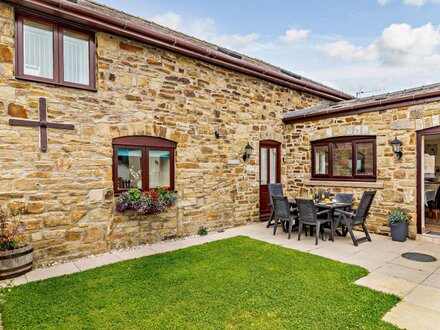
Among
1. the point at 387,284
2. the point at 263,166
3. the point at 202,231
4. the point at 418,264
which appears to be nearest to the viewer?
the point at 387,284

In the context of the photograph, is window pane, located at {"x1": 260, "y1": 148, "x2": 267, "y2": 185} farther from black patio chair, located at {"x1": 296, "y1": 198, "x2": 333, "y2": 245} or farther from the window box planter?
the window box planter

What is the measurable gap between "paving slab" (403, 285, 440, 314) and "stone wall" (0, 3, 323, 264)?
4.36m

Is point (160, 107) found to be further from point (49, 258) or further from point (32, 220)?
point (49, 258)

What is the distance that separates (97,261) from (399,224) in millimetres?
6296

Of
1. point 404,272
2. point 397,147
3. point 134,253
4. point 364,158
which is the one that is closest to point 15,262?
point 134,253

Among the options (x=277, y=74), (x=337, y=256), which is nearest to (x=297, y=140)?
(x=277, y=74)

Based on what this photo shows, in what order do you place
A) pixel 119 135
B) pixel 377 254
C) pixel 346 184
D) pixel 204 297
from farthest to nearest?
pixel 346 184
pixel 119 135
pixel 377 254
pixel 204 297

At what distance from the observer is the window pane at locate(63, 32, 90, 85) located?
16.0 ft

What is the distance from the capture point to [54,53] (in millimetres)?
4711

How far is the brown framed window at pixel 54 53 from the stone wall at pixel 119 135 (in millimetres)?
138

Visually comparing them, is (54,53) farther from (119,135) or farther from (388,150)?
(388,150)

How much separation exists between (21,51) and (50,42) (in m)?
0.50

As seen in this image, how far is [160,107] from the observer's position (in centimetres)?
595

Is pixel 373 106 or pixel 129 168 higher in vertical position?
pixel 373 106
